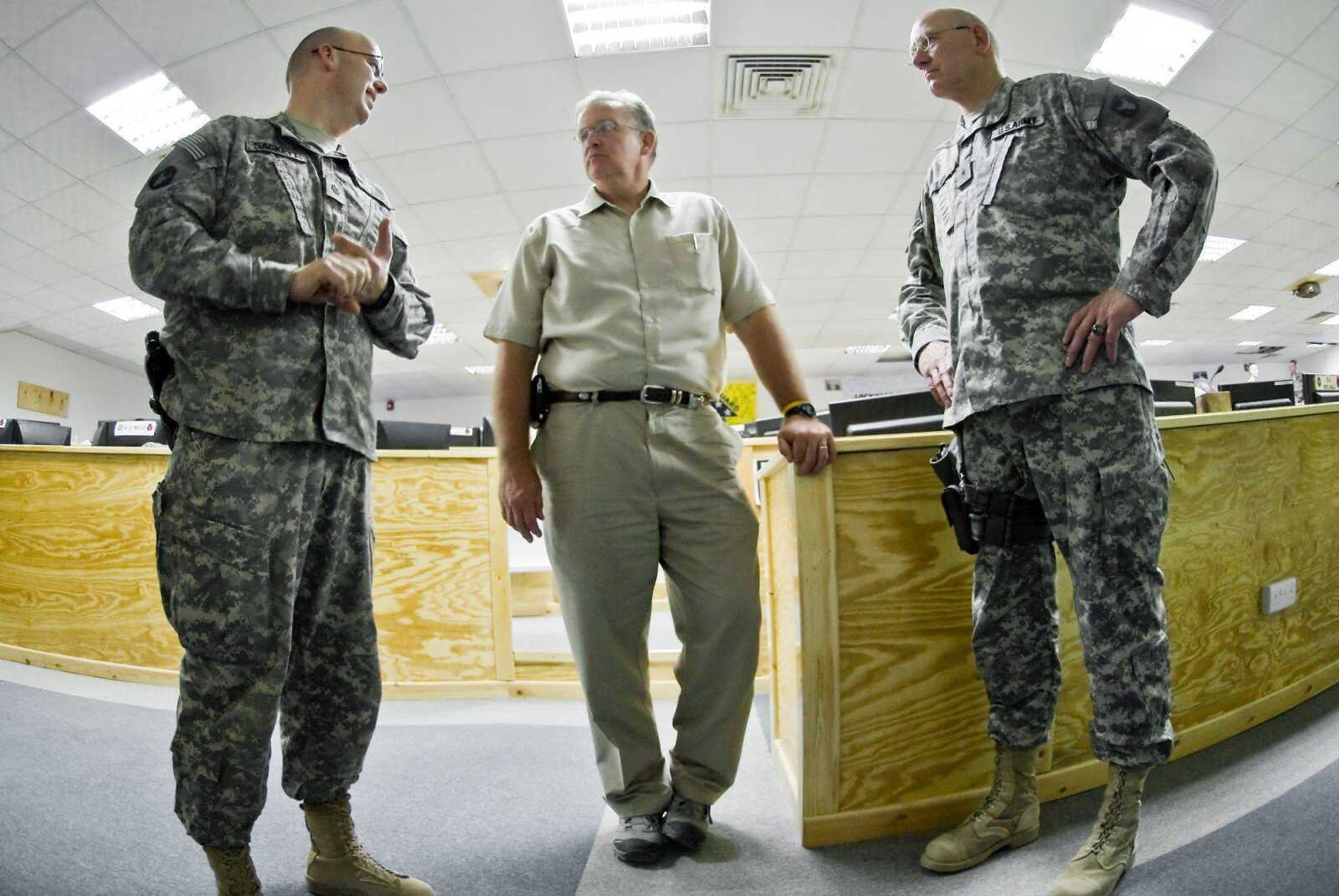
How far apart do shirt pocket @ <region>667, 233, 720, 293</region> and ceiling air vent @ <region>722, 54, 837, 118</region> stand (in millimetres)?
2447

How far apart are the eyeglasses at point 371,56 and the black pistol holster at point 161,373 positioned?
589 millimetres

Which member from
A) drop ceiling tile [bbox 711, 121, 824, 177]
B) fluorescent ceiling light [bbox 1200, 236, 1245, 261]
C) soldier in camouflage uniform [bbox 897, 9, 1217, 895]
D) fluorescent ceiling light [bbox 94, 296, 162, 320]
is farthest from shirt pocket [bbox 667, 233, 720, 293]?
fluorescent ceiling light [bbox 94, 296, 162, 320]

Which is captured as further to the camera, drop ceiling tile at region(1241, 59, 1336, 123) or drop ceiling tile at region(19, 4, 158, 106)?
drop ceiling tile at region(1241, 59, 1336, 123)

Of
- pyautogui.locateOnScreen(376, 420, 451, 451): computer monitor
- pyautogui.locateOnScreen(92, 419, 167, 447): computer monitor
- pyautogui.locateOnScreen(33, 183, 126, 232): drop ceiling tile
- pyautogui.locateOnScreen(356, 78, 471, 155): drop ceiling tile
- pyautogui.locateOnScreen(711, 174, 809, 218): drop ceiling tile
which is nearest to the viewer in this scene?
pyautogui.locateOnScreen(376, 420, 451, 451): computer monitor

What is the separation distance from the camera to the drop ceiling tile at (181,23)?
2748 mm

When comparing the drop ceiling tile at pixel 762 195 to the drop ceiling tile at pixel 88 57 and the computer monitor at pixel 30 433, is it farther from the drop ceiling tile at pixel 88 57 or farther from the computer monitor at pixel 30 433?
the computer monitor at pixel 30 433

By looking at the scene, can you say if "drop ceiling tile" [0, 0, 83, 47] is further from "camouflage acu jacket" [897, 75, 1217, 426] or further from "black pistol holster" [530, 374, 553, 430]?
"camouflage acu jacket" [897, 75, 1217, 426]

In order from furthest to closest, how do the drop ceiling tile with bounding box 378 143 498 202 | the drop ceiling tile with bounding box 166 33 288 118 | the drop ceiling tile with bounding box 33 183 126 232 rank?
1. the drop ceiling tile with bounding box 33 183 126 232
2. the drop ceiling tile with bounding box 378 143 498 202
3. the drop ceiling tile with bounding box 166 33 288 118

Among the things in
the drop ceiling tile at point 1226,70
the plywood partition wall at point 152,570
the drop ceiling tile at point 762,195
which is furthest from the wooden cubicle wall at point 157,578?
the drop ceiling tile at point 1226,70

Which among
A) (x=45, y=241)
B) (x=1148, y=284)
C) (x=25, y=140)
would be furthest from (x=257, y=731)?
(x=45, y=241)

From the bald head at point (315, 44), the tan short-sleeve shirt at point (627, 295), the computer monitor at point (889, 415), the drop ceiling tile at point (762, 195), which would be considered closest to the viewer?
the bald head at point (315, 44)

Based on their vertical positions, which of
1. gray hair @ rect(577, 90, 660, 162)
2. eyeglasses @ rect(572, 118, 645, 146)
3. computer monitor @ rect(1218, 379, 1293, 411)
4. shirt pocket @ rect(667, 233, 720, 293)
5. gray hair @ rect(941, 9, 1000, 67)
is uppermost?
gray hair @ rect(941, 9, 1000, 67)

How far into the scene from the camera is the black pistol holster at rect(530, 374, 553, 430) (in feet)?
4.10

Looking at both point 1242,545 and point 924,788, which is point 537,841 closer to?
point 924,788
